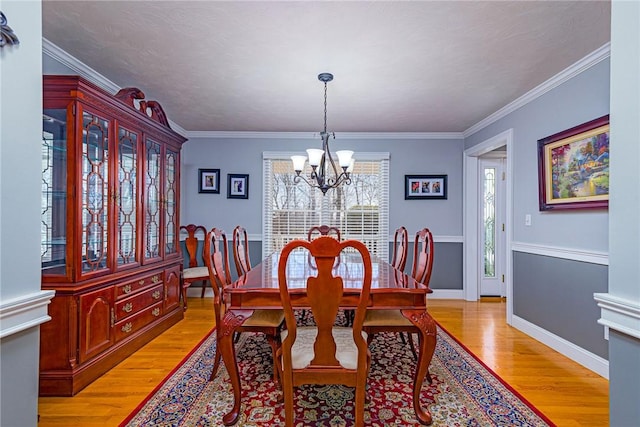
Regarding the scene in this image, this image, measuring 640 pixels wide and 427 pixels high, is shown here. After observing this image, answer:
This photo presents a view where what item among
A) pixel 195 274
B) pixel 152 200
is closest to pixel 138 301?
pixel 152 200

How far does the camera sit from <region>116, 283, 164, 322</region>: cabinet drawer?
2590 millimetres

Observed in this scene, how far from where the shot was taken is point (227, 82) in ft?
9.86

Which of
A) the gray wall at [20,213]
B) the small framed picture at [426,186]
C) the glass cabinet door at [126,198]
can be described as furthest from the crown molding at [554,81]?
the glass cabinet door at [126,198]

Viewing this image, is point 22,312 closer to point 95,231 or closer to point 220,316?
point 220,316

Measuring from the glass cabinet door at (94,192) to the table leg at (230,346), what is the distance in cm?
116

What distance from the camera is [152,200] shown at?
3.18 meters

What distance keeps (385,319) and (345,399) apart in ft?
1.79

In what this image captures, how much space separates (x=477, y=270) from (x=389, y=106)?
271 centimetres

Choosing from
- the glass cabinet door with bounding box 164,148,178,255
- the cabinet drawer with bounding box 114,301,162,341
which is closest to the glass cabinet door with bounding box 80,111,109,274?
the cabinet drawer with bounding box 114,301,162,341

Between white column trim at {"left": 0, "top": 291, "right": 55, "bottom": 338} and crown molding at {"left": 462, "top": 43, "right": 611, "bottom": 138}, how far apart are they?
11.7 feet

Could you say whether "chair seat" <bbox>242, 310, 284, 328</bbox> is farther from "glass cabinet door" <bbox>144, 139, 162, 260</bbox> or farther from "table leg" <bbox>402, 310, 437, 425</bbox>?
"glass cabinet door" <bbox>144, 139, 162, 260</bbox>

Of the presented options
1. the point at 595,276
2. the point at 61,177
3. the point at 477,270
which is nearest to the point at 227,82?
the point at 61,177

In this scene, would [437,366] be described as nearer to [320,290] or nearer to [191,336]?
[320,290]

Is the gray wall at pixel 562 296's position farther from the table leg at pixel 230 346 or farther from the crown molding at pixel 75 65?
the crown molding at pixel 75 65
